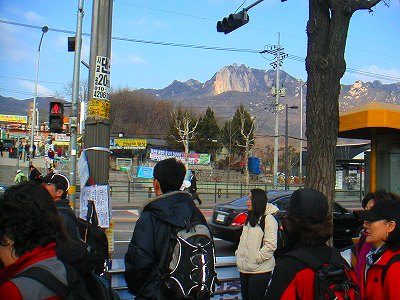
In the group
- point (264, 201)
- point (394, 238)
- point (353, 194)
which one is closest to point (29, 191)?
point (394, 238)

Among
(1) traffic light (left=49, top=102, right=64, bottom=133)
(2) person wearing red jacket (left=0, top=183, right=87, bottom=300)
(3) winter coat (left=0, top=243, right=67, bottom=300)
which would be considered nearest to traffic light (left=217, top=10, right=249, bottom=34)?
(1) traffic light (left=49, top=102, right=64, bottom=133)

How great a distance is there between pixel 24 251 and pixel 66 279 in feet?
0.79

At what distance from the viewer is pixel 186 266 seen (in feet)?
10.4

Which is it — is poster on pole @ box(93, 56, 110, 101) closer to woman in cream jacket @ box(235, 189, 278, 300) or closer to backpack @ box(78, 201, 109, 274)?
backpack @ box(78, 201, 109, 274)

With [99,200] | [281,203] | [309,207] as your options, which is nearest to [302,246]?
[309,207]

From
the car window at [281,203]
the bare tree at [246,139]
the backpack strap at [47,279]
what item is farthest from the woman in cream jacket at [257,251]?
the bare tree at [246,139]

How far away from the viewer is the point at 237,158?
225ft

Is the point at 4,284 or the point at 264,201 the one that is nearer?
the point at 4,284

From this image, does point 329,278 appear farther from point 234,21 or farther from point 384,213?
point 234,21

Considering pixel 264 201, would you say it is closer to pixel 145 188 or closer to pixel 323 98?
pixel 323 98

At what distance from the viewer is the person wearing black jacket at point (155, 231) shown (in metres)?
3.19

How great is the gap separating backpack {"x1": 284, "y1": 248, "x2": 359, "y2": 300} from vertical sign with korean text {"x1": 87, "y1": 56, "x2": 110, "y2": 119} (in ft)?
10.1

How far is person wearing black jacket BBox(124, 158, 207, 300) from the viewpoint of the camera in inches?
126

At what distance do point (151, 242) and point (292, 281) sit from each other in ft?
3.77
